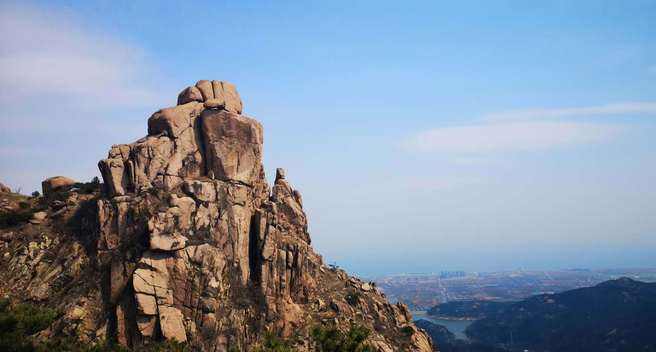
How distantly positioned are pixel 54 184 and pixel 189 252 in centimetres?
3699

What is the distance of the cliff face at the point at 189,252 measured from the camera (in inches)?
2474

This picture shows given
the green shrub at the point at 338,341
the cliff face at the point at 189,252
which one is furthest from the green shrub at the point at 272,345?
the green shrub at the point at 338,341

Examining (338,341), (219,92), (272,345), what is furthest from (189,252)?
(219,92)

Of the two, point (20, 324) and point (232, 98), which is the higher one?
point (232, 98)

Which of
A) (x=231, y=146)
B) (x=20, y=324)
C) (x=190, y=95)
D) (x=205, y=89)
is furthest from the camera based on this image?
(x=205, y=89)

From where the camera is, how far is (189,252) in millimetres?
66875

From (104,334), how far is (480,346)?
535ft

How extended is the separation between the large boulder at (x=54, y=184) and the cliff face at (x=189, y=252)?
2.66ft

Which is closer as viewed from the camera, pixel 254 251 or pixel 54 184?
pixel 254 251

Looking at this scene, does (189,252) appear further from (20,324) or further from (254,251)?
(20,324)

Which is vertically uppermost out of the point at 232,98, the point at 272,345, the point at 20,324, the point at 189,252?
the point at 232,98

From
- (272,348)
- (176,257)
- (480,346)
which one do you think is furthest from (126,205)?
(480,346)

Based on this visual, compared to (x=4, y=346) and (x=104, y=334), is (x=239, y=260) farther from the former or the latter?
(x=4, y=346)

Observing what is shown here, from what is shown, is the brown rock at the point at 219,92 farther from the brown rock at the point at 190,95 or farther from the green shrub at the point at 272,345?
the green shrub at the point at 272,345
